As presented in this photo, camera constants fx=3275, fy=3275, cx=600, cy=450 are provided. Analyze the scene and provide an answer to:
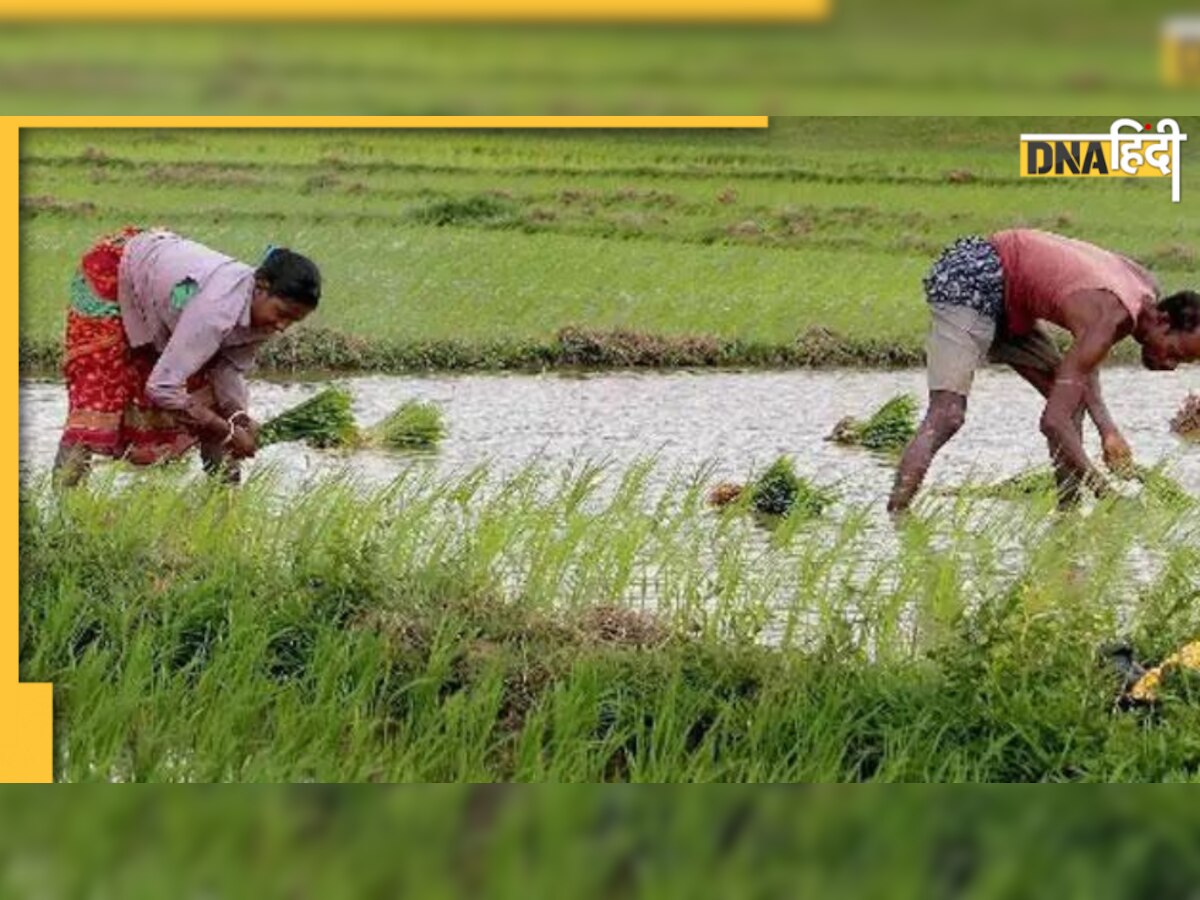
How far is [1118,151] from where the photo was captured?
6484 millimetres

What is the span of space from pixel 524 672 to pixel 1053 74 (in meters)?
1.52

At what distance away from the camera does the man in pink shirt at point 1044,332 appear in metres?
6.59

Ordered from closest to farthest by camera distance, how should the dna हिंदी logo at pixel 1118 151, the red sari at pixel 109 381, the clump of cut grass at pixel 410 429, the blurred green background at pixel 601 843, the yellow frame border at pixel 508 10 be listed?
1. the blurred green background at pixel 601 843
2. the yellow frame border at pixel 508 10
3. the dna हिंदी logo at pixel 1118 151
4. the red sari at pixel 109 381
5. the clump of cut grass at pixel 410 429

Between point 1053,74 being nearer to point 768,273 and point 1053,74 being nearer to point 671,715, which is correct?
point 768,273

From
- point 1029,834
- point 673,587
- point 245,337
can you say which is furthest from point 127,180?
point 1029,834

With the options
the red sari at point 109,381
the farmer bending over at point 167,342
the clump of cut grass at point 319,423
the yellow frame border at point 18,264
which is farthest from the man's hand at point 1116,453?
the red sari at point 109,381

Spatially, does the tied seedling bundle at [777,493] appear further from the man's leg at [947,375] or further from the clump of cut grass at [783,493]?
the man's leg at [947,375]

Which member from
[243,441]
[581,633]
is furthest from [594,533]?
[243,441]

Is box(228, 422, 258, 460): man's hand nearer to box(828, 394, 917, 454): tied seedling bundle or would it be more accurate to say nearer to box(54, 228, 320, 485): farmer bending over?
box(54, 228, 320, 485): farmer bending over

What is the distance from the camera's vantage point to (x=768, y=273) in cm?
673

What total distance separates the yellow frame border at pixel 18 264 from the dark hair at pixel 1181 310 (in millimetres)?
969

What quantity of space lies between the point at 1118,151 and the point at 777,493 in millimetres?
960

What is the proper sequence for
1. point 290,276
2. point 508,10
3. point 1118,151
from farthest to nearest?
point 290,276, point 1118,151, point 508,10

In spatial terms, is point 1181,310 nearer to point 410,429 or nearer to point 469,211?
point 469,211
